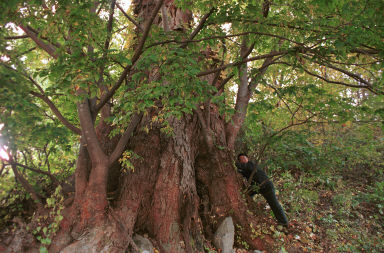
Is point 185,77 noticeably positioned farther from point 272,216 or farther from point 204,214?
point 272,216

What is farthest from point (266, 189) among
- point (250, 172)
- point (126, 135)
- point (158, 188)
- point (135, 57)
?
point (135, 57)

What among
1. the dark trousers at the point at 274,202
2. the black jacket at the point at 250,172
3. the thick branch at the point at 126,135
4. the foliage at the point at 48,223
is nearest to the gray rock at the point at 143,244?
the foliage at the point at 48,223

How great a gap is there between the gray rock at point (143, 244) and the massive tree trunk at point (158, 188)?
117mm

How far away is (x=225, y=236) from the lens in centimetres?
387

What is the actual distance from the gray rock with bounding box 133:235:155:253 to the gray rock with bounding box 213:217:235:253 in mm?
1311

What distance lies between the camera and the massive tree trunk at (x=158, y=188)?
115 inches

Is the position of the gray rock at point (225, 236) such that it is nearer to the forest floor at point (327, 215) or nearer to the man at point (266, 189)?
the forest floor at point (327, 215)

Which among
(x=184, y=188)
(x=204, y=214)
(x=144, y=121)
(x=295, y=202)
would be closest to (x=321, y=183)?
(x=295, y=202)

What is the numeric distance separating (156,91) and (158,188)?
184 cm

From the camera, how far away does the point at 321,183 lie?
739 centimetres

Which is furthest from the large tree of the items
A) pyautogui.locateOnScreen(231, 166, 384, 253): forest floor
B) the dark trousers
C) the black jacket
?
pyautogui.locateOnScreen(231, 166, 384, 253): forest floor

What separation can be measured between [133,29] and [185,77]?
11.0ft

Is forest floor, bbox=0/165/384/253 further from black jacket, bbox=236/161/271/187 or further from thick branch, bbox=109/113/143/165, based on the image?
thick branch, bbox=109/113/143/165

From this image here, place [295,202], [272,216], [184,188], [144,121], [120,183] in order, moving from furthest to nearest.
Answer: [295,202] < [272,216] < [144,121] < [184,188] < [120,183]
